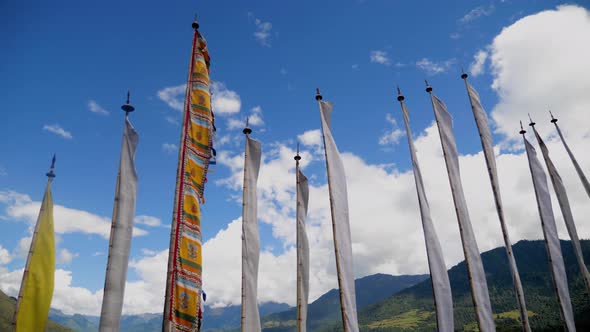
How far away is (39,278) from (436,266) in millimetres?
20006

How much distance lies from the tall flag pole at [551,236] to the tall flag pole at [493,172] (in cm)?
416

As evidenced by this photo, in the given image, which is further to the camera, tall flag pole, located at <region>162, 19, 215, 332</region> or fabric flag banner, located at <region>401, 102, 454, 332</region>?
fabric flag banner, located at <region>401, 102, 454, 332</region>

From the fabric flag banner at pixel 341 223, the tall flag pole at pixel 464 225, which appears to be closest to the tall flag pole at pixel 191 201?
the fabric flag banner at pixel 341 223

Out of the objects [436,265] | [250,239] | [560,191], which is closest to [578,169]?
[560,191]

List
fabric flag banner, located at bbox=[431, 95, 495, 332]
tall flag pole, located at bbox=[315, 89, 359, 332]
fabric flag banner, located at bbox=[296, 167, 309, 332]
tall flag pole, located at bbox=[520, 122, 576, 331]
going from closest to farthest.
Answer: tall flag pole, located at bbox=[315, 89, 359, 332], fabric flag banner, located at bbox=[431, 95, 495, 332], fabric flag banner, located at bbox=[296, 167, 309, 332], tall flag pole, located at bbox=[520, 122, 576, 331]

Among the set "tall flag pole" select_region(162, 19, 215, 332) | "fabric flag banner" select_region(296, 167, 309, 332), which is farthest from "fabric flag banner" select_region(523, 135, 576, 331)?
"tall flag pole" select_region(162, 19, 215, 332)

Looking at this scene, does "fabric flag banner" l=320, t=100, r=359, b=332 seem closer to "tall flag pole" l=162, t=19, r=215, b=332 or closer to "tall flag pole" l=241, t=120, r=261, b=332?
"tall flag pole" l=241, t=120, r=261, b=332

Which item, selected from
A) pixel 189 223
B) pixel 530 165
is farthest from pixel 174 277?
pixel 530 165

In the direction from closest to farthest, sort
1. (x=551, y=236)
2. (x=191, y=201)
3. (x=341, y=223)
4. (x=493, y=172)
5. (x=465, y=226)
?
(x=191, y=201), (x=341, y=223), (x=465, y=226), (x=493, y=172), (x=551, y=236)

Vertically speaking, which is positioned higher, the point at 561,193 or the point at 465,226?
the point at 561,193

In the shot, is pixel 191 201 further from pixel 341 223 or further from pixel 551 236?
pixel 551 236

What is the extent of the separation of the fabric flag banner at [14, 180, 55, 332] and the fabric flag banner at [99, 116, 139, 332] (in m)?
5.08

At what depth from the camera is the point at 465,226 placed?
71.0 feet

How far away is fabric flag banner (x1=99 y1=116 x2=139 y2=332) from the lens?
15461 millimetres
